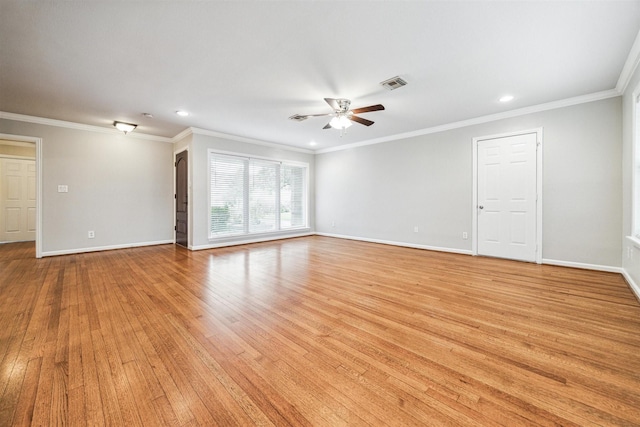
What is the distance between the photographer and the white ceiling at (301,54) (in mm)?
2061

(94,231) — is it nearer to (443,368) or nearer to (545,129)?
(443,368)

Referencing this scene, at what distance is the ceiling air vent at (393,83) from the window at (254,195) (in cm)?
405

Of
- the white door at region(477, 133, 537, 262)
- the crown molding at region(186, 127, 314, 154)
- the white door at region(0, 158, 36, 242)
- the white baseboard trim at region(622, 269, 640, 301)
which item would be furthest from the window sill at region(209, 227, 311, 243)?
the white baseboard trim at region(622, 269, 640, 301)

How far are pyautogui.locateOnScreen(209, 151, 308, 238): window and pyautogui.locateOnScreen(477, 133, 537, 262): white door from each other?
462 centimetres

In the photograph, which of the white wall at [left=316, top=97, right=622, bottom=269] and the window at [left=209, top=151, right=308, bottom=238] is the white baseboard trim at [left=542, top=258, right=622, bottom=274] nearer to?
the white wall at [left=316, top=97, right=622, bottom=269]

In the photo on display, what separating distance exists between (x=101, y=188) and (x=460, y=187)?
7373 millimetres

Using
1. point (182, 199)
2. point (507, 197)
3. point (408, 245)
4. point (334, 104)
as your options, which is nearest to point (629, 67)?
point (507, 197)

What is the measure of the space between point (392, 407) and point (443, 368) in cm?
52

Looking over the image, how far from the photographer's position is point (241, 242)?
20.5 feet

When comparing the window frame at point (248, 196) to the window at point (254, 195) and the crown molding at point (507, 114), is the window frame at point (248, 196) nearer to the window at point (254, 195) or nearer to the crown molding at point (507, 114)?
the window at point (254, 195)

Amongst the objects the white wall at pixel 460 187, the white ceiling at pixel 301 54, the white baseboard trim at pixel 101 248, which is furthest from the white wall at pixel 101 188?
the white wall at pixel 460 187

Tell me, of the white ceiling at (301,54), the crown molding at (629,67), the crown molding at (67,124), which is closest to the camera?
the white ceiling at (301,54)

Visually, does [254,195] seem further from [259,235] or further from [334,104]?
[334,104]

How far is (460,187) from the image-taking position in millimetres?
5027
